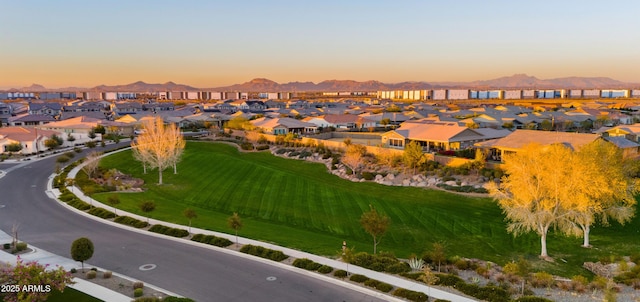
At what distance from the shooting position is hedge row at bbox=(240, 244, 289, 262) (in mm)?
20797

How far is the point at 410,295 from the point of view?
16547 millimetres

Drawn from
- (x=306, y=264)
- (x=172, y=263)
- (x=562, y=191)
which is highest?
(x=562, y=191)

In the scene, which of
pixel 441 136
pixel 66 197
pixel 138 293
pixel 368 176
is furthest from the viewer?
pixel 441 136

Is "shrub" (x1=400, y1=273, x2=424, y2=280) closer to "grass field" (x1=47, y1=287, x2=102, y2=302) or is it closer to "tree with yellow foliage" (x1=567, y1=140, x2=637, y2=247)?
"tree with yellow foliage" (x1=567, y1=140, x2=637, y2=247)

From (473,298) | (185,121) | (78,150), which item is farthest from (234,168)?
(185,121)

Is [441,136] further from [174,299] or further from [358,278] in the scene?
[174,299]

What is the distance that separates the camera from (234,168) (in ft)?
165

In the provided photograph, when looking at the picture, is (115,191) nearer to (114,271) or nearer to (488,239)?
(114,271)

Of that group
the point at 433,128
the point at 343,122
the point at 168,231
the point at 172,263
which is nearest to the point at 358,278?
the point at 172,263

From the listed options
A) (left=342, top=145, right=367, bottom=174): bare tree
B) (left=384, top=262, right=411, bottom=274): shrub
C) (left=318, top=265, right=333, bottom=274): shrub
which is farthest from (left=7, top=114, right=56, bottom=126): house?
(left=384, top=262, right=411, bottom=274): shrub

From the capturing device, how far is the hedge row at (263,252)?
20797 millimetres

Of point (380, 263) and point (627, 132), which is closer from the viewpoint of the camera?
point (380, 263)

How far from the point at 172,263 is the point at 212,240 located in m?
3.19

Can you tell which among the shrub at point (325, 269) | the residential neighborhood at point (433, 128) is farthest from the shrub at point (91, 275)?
the residential neighborhood at point (433, 128)
